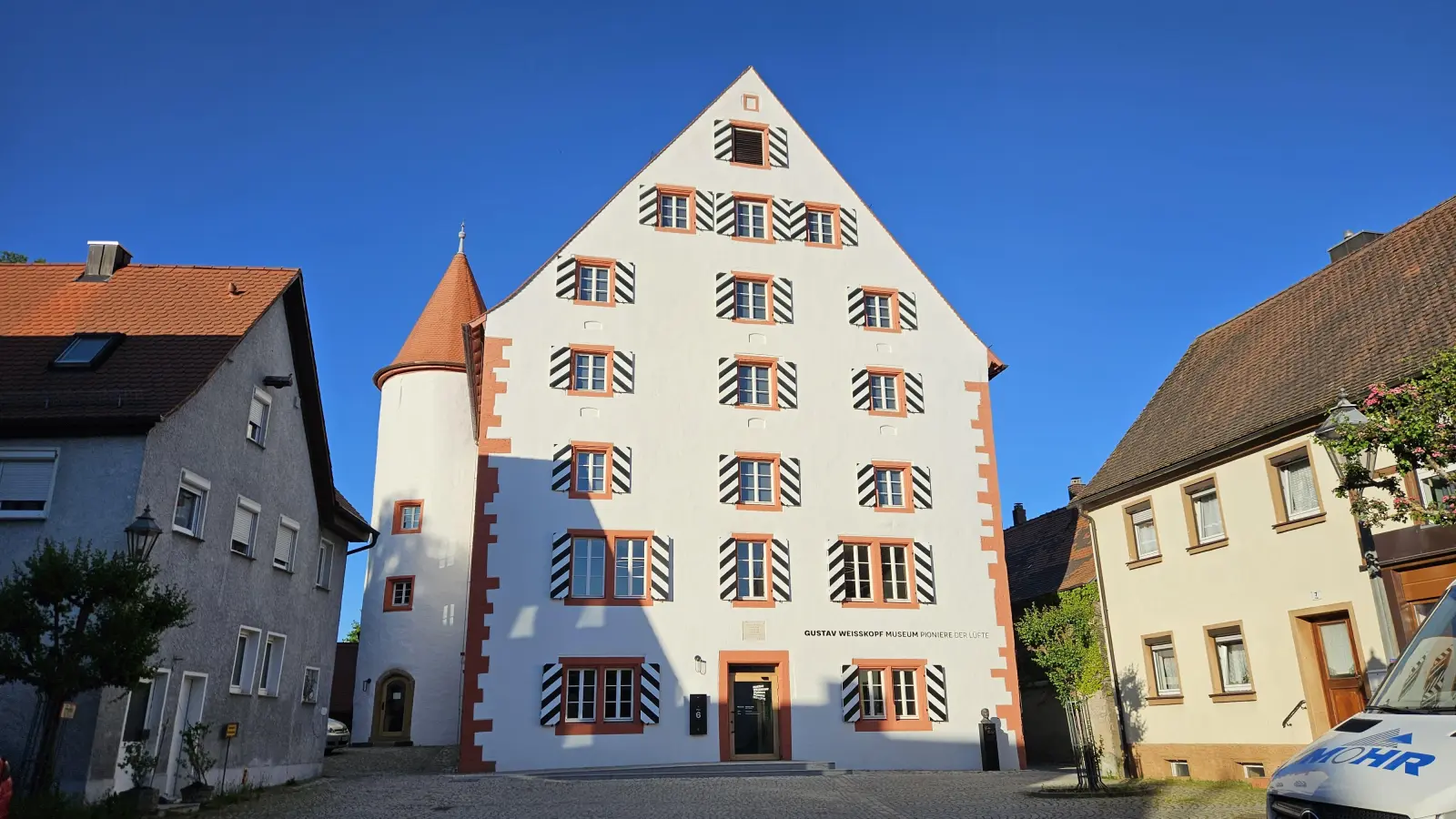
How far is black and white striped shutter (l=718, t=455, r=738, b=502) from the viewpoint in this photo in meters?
24.5

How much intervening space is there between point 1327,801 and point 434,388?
1254 inches

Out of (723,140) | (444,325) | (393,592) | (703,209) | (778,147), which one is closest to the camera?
(703,209)

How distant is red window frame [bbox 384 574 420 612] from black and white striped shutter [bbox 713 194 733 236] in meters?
14.2

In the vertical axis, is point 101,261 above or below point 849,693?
above

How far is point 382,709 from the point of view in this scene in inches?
1240

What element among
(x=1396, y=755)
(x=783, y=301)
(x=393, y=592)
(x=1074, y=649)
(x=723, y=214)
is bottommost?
(x=1396, y=755)

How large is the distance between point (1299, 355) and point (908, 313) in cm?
992

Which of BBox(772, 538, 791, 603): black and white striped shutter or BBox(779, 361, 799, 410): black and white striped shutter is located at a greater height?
BBox(779, 361, 799, 410): black and white striped shutter

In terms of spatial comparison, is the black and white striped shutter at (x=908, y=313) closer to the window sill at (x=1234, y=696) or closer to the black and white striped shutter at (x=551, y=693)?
the window sill at (x=1234, y=696)

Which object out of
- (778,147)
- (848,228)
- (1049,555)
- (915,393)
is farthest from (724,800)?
(778,147)

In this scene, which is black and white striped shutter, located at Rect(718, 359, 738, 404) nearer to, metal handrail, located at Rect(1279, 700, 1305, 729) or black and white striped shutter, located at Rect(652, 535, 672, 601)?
black and white striped shutter, located at Rect(652, 535, 672, 601)

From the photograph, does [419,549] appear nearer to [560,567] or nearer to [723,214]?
[560,567]

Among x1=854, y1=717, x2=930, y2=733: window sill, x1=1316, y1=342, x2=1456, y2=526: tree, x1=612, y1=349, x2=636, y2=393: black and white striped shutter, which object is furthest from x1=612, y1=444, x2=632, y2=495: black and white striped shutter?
x1=1316, y1=342, x2=1456, y2=526: tree

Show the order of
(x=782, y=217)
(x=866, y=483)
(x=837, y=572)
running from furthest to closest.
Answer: (x=782, y=217) < (x=866, y=483) < (x=837, y=572)
